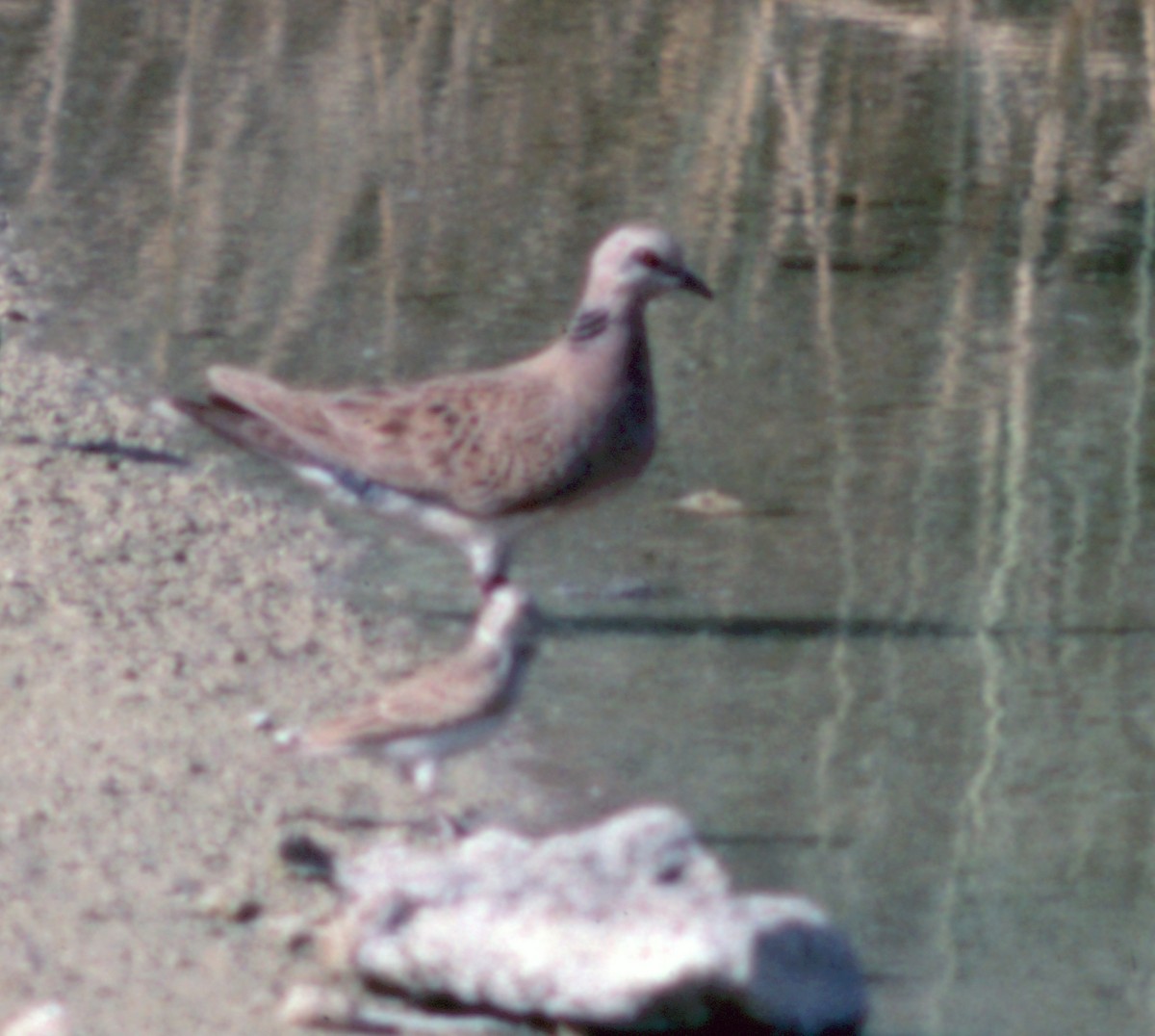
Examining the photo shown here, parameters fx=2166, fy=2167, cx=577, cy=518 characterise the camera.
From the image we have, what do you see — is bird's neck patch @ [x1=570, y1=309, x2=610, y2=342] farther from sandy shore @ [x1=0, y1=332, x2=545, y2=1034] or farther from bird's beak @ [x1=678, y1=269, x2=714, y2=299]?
sandy shore @ [x1=0, y1=332, x2=545, y2=1034]

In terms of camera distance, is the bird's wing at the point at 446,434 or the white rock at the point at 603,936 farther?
the bird's wing at the point at 446,434

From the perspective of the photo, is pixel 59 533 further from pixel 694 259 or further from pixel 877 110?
pixel 877 110

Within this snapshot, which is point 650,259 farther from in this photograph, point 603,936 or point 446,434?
point 603,936

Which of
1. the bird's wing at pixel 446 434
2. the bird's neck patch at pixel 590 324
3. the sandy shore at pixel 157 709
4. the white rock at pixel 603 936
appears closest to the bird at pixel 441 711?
the sandy shore at pixel 157 709

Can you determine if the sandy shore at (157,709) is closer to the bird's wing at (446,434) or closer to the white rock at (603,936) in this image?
the white rock at (603,936)

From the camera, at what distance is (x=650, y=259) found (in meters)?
6.29

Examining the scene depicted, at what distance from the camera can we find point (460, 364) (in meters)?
8.49

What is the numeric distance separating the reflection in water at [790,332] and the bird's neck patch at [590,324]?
33.5 inches

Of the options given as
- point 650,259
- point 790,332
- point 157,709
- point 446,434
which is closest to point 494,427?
point 446,434

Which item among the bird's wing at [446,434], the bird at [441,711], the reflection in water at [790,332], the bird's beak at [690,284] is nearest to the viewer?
the bird at [441,711]

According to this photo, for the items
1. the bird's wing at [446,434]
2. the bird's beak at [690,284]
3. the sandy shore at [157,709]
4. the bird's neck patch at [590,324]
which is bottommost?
the sandy shore at [157,709]

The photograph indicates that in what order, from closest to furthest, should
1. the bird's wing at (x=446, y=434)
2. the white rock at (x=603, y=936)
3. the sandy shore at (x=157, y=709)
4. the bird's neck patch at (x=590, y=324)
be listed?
1. the white rock at (x=603, y=936)
2. the sandy shore at (x=157, y=709)
3. the bird's wing at (x=446, y=434)
4. the bird's neck patch at (x=590, y=324)

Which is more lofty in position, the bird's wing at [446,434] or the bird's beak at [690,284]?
the bird's beak at [690,284]

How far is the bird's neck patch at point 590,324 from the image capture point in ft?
20.4
